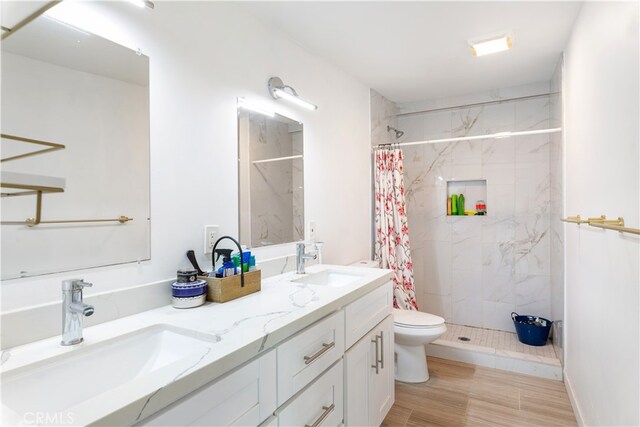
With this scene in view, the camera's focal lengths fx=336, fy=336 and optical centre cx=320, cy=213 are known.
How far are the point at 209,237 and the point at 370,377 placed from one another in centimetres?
107

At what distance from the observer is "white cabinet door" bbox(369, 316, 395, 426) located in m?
1.76

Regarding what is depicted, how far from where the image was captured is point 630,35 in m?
1.12

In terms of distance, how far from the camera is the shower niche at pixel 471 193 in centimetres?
336

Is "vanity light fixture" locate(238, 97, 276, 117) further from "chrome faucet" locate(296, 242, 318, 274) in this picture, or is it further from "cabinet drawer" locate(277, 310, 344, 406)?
"cabinet drawer" locate(277, 310, 344, 406)

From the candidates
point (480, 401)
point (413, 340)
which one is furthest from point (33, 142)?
point (480, 401)

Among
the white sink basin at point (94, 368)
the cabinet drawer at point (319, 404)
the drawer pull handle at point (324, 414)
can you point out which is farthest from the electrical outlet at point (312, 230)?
the white sink basin at point (94, 368)

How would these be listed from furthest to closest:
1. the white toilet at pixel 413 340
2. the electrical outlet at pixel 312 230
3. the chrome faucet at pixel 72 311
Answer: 1. the white toilet at pixel 413 340
2. the electrical outlet at pixel 312 230
3. the chrome faucet at pixel 72 311

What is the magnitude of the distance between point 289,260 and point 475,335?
216 centimetres

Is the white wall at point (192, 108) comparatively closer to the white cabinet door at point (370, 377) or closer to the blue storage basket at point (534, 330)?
the white cabinet door at point (370, 377)

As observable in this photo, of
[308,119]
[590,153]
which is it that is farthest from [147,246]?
[590,153]

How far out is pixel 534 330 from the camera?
285cm

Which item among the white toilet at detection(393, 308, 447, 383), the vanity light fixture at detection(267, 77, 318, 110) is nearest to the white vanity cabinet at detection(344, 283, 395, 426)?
the white toilet at detection(393, 308, 447, 383)

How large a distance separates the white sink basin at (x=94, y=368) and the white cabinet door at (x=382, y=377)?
1.05 m

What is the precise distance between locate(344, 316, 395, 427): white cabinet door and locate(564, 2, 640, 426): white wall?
97 centimetres
